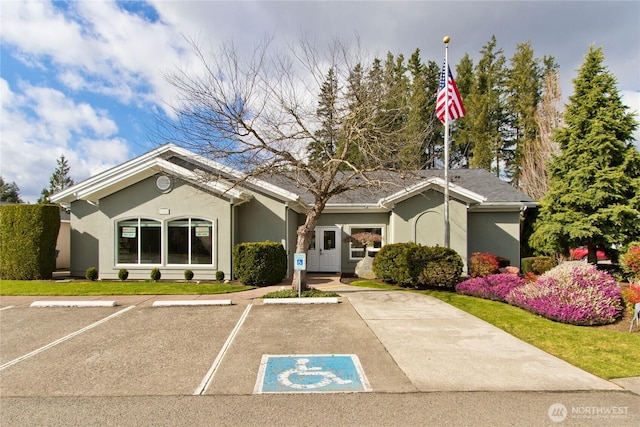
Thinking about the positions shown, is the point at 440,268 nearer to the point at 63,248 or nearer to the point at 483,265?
the point at 483,265

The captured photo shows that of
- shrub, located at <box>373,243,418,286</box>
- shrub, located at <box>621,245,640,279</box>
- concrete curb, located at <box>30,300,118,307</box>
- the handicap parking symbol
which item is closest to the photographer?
the handicap parking symbol

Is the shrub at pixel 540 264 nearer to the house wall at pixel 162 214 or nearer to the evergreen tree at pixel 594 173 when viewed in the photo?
the evergreen tree at pixel 594 173

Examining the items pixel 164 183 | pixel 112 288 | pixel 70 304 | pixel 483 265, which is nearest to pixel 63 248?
pixel 164 183

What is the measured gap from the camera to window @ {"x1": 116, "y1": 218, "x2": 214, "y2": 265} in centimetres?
1374

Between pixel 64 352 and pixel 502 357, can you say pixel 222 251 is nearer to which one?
pixel 64 352

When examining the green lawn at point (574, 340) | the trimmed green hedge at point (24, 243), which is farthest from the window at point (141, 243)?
the green lawn at point (574, 340)

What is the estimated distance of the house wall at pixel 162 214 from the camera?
535 inches

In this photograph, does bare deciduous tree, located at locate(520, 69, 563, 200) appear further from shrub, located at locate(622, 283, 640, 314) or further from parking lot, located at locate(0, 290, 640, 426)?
parking lot, located at locate(0, 290, 640, 426)

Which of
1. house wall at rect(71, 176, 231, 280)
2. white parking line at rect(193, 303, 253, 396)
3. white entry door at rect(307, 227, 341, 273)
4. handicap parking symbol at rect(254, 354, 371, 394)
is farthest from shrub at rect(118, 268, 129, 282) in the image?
handicap parking symbol at rect(254, 354, 371, 394)

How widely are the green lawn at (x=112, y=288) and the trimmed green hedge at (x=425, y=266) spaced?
5433 mm

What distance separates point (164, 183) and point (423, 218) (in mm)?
10880

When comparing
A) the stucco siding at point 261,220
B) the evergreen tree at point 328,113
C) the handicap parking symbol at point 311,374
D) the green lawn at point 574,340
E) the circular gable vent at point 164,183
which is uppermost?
the evergreen tree at point 328,113

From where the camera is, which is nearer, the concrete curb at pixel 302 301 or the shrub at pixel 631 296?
the shrub at pixel 631 296

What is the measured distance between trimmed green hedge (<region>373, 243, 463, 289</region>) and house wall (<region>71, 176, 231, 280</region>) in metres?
6.41
